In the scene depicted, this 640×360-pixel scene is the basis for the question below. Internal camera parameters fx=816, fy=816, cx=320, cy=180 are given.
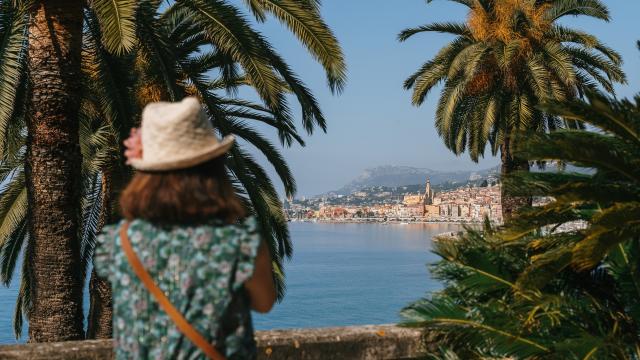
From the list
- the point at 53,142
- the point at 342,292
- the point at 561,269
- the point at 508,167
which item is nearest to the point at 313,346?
the point at 561,269

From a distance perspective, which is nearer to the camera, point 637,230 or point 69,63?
point 637,230

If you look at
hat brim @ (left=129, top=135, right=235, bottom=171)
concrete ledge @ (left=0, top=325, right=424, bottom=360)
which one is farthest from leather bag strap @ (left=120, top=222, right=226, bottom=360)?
concrete ledge @ (left=0, top=325, right=424, bottom=360)

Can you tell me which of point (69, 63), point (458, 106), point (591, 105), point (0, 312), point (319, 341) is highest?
point (458, 106)

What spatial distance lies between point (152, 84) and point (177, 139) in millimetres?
10729

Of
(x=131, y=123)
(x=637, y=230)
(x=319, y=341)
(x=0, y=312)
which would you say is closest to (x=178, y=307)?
(x=319, y=341)

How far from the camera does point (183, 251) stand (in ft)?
7.72

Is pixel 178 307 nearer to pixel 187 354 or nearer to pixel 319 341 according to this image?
pixel 187 354

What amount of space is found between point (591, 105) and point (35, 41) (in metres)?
5.59

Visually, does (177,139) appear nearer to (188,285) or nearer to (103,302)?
(188,285)

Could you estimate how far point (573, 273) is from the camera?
5188 mm

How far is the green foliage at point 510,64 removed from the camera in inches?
730

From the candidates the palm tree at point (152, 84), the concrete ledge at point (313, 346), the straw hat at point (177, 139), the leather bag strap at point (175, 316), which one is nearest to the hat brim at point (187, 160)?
the straw hat at point (177, 139)

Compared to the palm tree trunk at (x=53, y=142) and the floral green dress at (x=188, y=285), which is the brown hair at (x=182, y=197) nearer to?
the floral green dress at (x=188, y=285)

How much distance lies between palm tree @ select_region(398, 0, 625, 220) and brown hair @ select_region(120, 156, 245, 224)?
1620 cm
